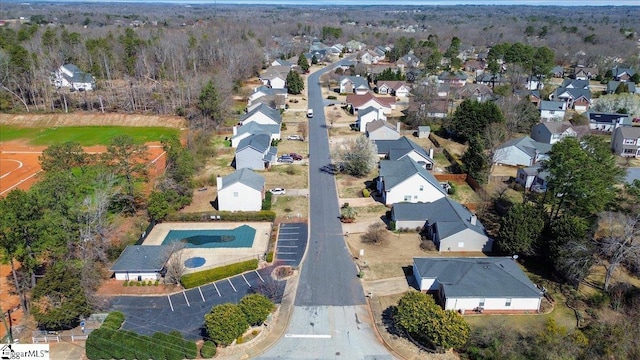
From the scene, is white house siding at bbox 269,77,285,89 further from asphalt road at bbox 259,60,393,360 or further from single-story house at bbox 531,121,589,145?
asphalt road at bbox 259,60,393,360

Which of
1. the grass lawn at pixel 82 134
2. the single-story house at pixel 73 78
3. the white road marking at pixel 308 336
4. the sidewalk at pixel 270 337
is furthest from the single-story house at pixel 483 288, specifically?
the single-story house at pixel 73 78

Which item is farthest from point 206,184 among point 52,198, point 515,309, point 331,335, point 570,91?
point 570,91

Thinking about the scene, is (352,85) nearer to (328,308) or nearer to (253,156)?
(253,156)

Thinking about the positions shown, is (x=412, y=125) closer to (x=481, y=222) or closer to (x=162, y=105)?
(x=481, y=222)

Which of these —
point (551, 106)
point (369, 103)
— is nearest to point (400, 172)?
point (369, 103)

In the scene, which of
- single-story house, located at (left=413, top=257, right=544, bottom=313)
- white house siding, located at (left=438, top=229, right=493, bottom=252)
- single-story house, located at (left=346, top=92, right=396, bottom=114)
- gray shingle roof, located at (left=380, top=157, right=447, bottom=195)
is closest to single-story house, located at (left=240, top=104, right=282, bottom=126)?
single-story house, located at (left=346, top=92, right=396, bottom=114)

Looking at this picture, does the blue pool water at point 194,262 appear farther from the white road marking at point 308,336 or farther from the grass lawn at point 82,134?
the grass lawn at point 82,134
